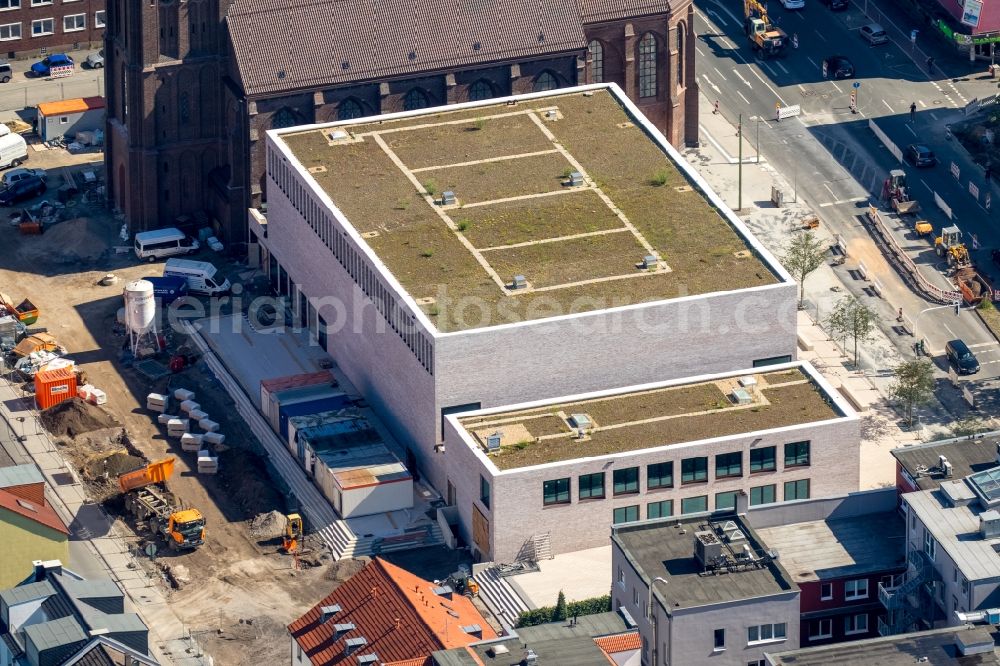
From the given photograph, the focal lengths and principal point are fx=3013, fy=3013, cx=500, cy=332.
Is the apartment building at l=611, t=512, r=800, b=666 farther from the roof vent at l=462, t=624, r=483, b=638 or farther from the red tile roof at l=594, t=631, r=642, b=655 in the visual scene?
the roof vent at l=462, t=624, r=483, b=638

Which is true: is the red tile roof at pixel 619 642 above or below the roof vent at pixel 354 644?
above

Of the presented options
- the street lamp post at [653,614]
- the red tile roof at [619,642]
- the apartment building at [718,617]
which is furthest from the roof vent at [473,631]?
the street lamp post at [653,614]

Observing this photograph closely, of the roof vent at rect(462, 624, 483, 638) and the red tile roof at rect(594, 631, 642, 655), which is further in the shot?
the roof vent at rect(462, 624, 483, 638)

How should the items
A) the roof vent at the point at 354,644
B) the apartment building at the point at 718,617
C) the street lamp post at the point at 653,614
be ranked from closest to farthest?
the apartment building at the point at 718,617 < the roof vent at the point at 354,644 < the street lamp post at the point at 653,614

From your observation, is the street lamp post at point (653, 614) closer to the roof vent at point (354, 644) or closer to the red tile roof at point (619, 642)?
the red tile roof at point (619, 642)

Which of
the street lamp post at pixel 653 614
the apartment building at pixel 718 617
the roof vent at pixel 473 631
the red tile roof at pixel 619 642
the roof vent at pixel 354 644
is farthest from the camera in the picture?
the roof vent at pixel 473 631

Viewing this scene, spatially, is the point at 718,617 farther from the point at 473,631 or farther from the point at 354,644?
the point at 354,644

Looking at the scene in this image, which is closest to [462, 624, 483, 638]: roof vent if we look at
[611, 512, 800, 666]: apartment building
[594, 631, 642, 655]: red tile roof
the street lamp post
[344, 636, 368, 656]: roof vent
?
[344, 636, 368, 656]: roof vent

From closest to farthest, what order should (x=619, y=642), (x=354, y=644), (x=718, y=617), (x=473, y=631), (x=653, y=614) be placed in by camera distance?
(x=619, y=642) → (x=718, y=617) → (x=354, y=644) → (x=653, y=614) → (x=473, y=631)

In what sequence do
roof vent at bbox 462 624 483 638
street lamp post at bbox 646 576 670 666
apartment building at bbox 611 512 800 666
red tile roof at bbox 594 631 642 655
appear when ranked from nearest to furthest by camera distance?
red tile roof at bbox 594 631 642 655
apartment building at bbox 611 512 800 666
street lamp post at bbox 646 576 670 666
roof vent at bbox 462 624 483 638

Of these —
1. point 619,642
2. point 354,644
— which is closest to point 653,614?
point 619,642
